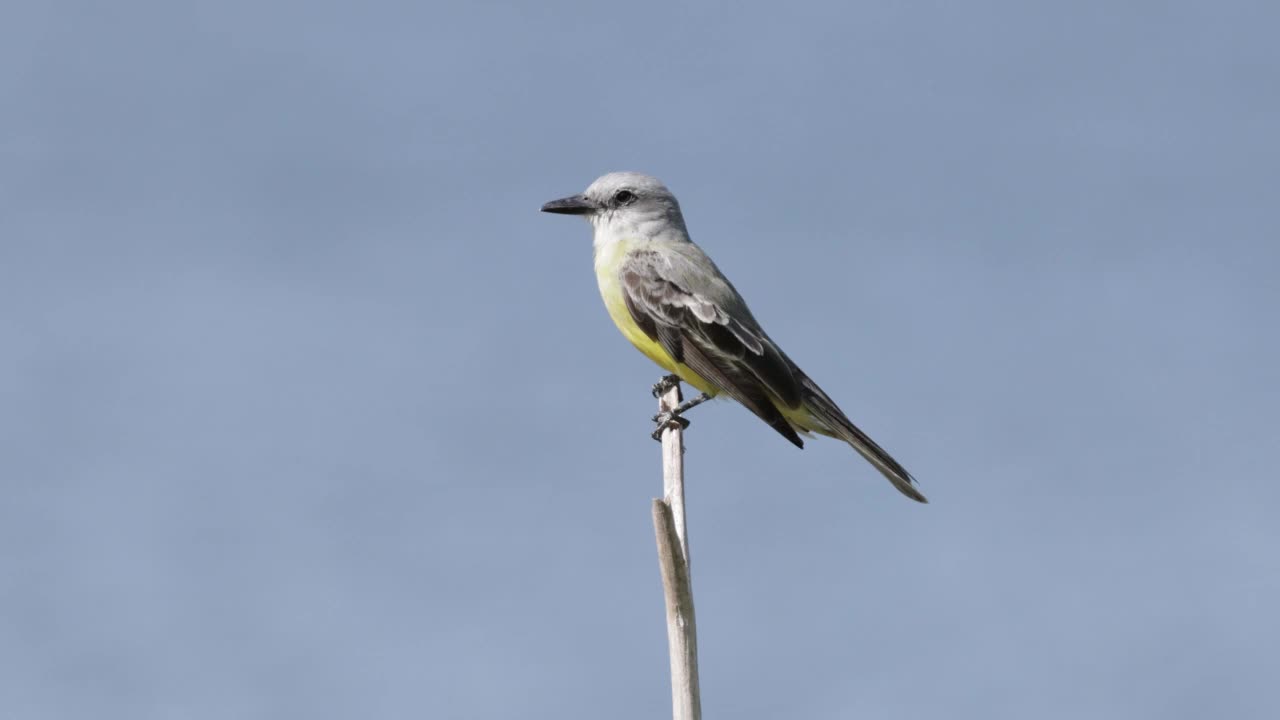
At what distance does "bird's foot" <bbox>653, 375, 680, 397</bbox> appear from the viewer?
12.2 metres

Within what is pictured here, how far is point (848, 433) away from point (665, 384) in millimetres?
1663

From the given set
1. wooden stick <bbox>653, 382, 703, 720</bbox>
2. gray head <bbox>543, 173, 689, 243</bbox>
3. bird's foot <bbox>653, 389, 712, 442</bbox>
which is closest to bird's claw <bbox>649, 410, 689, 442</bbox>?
bird's foot <bbox>653, 389, 712, 442</bbox>

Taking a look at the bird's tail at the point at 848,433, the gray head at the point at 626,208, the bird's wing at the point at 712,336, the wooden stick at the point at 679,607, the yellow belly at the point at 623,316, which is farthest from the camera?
the gray head at the point at 626,208

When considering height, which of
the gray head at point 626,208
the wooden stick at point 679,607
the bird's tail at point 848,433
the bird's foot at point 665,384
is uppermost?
the gray head at point 626,208

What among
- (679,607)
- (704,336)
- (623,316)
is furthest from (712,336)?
(679,607)

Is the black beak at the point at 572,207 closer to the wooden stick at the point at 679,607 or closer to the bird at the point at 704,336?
the bird at the point at 704,336

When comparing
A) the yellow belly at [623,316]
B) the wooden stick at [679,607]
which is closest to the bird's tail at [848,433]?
the yellow belly at [623,316]

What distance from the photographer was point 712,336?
1163 cm

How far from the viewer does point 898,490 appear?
35.4 ft

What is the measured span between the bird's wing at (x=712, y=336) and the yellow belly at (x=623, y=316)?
2.7 inches

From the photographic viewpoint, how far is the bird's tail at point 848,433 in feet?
35.6

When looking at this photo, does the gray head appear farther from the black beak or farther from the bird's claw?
the bird's claw

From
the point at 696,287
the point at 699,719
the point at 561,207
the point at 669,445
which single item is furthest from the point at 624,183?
the point at 699,719

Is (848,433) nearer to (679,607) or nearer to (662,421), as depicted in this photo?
(662,421)
